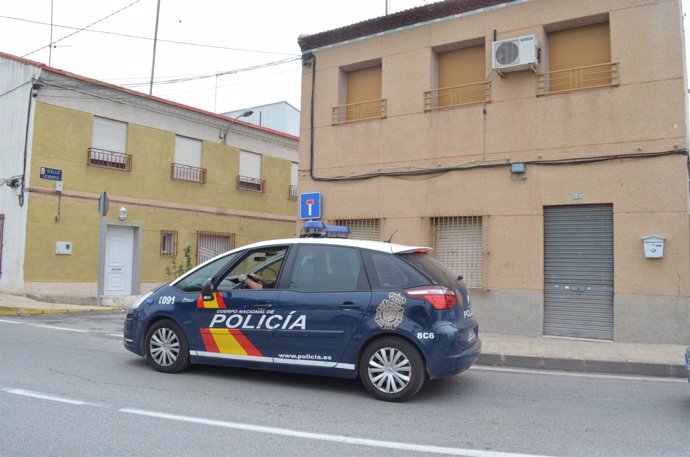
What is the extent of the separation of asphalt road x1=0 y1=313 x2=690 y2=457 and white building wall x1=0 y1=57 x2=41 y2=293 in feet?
28.0

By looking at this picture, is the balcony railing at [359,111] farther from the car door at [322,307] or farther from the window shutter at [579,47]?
the car door at [322,307]

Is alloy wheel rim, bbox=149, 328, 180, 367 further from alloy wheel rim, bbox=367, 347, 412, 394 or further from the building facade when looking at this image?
the building facade

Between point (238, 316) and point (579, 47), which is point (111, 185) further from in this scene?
point (579, 47)

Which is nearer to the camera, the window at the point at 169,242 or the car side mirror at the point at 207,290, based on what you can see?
the car side mirror at the point at 207,290

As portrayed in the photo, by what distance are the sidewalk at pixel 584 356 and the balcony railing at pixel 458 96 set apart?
4688 millimetres

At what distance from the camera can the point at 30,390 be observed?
5.68 meters

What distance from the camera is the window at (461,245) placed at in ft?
34.5

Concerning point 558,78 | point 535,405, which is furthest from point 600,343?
point 558,78

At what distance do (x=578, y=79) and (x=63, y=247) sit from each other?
13.7 m

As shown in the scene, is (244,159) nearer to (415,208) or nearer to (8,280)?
(8,280)

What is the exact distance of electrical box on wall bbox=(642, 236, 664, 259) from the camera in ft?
29.0

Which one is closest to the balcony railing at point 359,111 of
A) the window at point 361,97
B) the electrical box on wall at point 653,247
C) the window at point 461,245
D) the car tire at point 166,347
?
the window at point 361,97

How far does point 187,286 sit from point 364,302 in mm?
2324

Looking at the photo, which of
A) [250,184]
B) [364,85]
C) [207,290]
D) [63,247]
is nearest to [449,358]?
[207,290]
